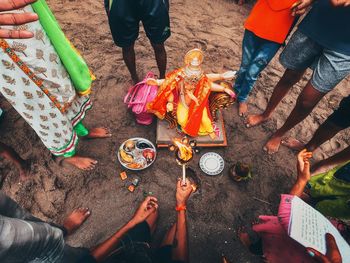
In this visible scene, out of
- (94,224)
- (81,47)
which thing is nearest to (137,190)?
(94,224)

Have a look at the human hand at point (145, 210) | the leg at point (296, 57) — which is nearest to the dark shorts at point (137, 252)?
the human hand at point (145, 210)

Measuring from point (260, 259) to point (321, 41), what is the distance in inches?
87.9

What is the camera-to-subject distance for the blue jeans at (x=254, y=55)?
2774 millimetres

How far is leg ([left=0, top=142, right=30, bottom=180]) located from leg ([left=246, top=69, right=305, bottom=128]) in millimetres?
2886

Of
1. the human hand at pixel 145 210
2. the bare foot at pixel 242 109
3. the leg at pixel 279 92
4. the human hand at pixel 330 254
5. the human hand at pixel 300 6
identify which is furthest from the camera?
the bare foot at pixel 242 109

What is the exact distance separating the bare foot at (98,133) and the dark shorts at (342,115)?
2649 mm

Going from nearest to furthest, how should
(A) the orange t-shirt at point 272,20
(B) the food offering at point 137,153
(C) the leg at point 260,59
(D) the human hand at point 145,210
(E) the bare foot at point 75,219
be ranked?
(A) the orange t-shirt at point 272,20
(D) the human hand at point 145,210
(E) the bare foot at point 75,219
(C) the leg at point 260,59
(B) the food offering at point 137,153

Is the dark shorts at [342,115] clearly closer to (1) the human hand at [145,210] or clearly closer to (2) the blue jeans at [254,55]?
(2) the blue jeans at [254,55]

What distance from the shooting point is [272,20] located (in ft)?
8.23

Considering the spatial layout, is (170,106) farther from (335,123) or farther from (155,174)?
(335,123)

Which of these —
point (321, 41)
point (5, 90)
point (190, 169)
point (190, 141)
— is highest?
point (321, 41)

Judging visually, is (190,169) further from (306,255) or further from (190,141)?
(306,255)

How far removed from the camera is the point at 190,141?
9.89 ft

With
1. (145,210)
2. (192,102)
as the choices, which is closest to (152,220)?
(145,210)
